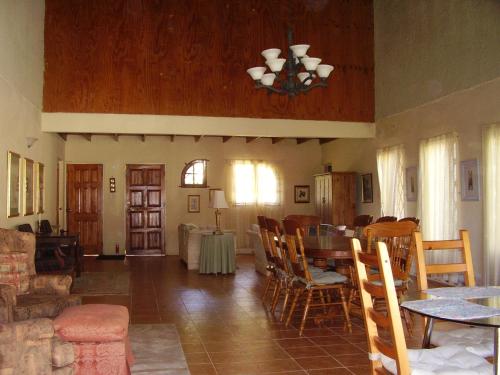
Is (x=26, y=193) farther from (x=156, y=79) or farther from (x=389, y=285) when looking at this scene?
(x=389, y=285)

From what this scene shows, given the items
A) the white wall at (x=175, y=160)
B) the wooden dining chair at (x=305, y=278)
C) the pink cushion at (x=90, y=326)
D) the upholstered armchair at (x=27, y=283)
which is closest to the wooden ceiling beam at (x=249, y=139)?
the white wall at (x=175, y=160)

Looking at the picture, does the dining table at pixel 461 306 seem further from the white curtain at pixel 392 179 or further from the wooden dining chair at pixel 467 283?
the white curtain at pixel 392 179

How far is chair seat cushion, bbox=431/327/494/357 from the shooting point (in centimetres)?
260

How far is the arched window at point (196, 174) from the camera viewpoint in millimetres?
12852

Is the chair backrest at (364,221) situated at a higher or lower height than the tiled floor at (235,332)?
higher

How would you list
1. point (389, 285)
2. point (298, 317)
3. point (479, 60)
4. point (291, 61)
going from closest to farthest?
1. point (389, 285)
2. point (298, 317)
3. point (291, 61)
4. point (479, 60)

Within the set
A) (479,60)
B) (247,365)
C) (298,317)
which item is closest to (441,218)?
(479,60)

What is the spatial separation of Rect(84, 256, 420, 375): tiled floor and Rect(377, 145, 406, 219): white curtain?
2910mm

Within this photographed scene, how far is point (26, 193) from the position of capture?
775 centimetres

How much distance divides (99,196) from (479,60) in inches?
341

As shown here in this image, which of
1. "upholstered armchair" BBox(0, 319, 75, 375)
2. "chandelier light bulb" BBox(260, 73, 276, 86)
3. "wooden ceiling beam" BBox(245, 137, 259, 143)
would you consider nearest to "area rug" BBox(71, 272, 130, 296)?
"chandelier light bulb" BBox(260, 73, 276, 86)

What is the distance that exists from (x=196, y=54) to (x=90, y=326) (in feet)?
23.0

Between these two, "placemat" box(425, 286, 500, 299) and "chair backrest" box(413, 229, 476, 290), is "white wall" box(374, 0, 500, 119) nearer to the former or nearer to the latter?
"chair backrest" box(413, 229, 476, 290)

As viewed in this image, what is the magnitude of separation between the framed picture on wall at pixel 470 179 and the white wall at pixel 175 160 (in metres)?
6.23
